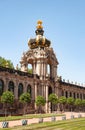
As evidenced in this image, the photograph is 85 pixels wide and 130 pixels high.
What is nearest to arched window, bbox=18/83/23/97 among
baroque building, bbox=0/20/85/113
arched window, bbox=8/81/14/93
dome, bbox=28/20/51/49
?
baroque building, bbox=0/20/85/113

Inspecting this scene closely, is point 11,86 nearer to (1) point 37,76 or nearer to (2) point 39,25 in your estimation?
(1) point 37,76

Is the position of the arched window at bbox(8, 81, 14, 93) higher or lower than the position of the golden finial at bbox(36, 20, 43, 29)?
lower

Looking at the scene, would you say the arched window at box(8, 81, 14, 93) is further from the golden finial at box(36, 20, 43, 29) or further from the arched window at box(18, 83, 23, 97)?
the golden finial at box(36, 20, 43, 29)

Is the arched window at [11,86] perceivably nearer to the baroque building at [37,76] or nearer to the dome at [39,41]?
the baroque building at [37,76]

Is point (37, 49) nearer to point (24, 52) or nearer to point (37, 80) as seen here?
point (24, 52)

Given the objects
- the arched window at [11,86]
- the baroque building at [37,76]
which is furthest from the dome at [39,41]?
the arched window at [11,86]

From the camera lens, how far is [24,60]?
8706cm

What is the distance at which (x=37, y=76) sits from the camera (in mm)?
81375

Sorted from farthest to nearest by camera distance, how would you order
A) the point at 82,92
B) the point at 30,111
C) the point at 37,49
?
1. the point at 82,92
2. the point at 37,49
3. the point at 30,111

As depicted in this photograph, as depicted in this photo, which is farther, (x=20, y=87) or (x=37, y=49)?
(x=37, y=49)

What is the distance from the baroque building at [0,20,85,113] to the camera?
70.7 metres

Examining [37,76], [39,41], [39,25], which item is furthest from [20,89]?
[39,25]

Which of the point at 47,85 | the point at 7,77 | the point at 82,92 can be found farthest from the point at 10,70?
the point at 82,92

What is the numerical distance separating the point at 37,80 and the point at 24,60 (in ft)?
32.6
